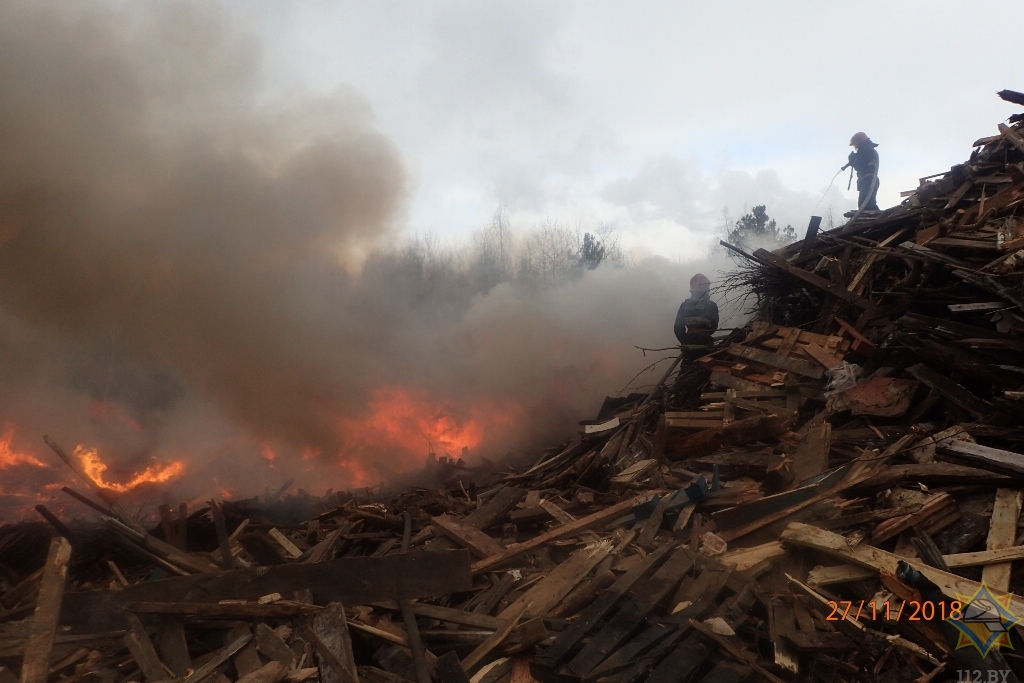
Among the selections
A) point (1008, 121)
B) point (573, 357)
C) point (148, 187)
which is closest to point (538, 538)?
point (573, 357)

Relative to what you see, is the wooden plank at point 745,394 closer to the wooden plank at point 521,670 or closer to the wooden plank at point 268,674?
the wooden plank at point 521,670

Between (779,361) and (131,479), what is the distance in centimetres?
1006

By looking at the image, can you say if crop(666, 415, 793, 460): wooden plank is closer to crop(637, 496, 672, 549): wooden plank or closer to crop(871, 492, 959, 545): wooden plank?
crop(637, 496, 672, 549): wooden plank

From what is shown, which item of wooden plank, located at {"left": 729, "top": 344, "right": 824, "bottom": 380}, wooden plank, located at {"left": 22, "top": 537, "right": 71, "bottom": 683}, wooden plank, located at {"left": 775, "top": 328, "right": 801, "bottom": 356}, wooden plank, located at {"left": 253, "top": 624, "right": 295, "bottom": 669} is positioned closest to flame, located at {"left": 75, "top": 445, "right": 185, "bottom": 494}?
wooden plank, located at {"left": 22, "top": 537, "right": 71, "bottom": 683}

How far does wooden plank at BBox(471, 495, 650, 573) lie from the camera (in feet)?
15.0

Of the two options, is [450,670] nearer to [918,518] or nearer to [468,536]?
[468,536]

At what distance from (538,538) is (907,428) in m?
3.95

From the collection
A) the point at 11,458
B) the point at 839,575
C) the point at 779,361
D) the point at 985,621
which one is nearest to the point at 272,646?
the point at 839,575

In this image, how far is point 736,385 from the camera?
726 cm

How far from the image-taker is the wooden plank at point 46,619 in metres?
3.23

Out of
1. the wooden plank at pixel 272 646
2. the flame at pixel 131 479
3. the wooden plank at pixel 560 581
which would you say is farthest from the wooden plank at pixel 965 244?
the flame at pixel 131 479

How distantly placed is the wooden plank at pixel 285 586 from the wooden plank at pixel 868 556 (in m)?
2.54

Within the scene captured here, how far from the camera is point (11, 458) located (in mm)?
8523

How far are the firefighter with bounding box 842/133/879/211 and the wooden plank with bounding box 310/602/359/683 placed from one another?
1161cm
